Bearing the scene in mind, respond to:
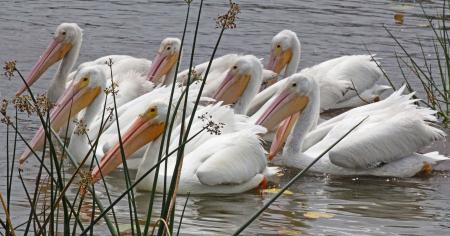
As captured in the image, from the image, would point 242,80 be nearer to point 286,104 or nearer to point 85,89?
point 286,104

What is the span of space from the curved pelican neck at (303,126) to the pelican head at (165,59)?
200 centimetres

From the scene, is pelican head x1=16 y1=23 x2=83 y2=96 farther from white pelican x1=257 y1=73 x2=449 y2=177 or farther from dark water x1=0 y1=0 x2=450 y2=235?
white pelican x1=257 y1=73 x2=449 y2=177

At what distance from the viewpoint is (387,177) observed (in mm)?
7246

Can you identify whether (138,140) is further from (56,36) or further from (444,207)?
(56,36)

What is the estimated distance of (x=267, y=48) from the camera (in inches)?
458

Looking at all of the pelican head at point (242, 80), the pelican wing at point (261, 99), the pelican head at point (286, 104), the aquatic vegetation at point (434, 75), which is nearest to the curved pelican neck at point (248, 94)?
the pelican head at point (242, 80)

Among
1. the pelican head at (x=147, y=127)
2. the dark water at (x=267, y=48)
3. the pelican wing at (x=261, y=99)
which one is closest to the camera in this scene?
the dark water at (x=267, y=48)

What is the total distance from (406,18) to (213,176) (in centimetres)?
778

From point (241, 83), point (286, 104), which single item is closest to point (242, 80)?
point (241, 83)

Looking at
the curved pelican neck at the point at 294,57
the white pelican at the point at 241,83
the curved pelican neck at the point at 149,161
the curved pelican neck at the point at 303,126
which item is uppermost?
the curved pelican neck at the point at 294,57

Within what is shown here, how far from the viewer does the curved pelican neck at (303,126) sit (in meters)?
7.40

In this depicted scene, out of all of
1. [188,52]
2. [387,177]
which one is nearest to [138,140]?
A: [387,177]

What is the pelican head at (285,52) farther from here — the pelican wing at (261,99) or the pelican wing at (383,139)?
the pelican wing at (383,139)

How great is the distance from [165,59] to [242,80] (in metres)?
1.31
